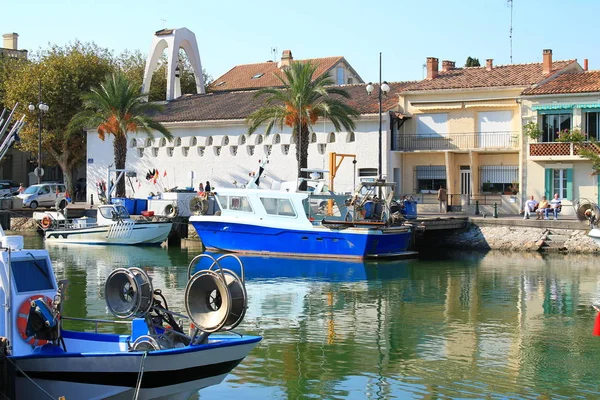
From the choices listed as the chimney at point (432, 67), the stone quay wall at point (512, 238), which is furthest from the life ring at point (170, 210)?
the chimney at point (432, 67)

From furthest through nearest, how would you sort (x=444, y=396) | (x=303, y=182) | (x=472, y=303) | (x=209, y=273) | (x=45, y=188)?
1. (x=45, y=188)
2. (x=303, y=182)
3. (x=472, y=303)
4. (x=444, y=396)
5. (x=209, y=273)

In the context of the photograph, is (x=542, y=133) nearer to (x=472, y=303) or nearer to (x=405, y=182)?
(x=405, y=182)

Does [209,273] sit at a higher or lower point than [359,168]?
lower

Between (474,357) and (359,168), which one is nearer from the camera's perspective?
(474,357)

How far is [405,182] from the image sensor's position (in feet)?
153

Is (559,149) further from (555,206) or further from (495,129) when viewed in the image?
(555,206)

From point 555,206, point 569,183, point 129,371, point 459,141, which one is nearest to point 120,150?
point 459,141

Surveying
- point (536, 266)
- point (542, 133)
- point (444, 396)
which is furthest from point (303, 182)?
point (444, 396)

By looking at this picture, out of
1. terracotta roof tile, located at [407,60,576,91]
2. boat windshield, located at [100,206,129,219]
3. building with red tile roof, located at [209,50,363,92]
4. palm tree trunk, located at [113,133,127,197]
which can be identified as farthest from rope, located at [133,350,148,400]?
building with red tile roof, located at [209,50,363,92]

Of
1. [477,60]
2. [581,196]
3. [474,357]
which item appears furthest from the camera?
[477,60]

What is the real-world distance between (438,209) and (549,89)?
7.60m

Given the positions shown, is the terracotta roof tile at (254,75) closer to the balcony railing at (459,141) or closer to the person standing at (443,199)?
the balcony railing at (459,141)

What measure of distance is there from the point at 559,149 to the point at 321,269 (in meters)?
15.5

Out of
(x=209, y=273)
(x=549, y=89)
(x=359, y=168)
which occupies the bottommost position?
(x=209, y=273)
